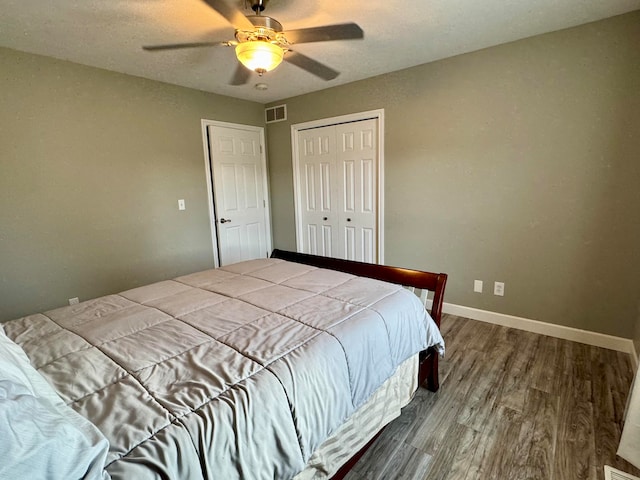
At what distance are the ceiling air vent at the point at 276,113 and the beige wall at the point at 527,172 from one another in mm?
1036

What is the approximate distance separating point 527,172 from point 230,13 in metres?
2.52

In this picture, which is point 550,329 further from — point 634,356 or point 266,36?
point 266,36

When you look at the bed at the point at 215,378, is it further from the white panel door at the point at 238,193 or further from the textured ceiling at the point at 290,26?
the white panel door at the point at 238,193

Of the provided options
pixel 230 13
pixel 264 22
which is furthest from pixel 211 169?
pixel 264 22

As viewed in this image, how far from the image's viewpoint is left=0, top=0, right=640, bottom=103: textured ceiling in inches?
80.0

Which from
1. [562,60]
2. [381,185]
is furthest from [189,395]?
[562,60]

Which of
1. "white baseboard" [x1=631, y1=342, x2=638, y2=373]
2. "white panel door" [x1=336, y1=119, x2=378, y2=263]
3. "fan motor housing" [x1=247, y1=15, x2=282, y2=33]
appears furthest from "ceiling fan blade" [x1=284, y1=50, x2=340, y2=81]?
"white baseboard" [x1=631, y1=342, x2=638, y2=373]

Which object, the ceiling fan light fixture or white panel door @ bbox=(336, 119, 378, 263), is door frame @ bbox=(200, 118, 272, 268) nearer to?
white panel door @ bbox=(336, 119, 378, 263)

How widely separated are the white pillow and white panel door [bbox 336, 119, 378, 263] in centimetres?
320

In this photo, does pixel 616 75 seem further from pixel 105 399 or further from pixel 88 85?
pixel 88 85

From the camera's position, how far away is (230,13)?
1833mm

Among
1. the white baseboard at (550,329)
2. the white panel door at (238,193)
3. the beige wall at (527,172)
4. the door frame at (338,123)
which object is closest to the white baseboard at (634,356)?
the white baseboard at (550,329)

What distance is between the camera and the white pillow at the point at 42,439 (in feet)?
2.04

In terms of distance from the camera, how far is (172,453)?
856 mm
